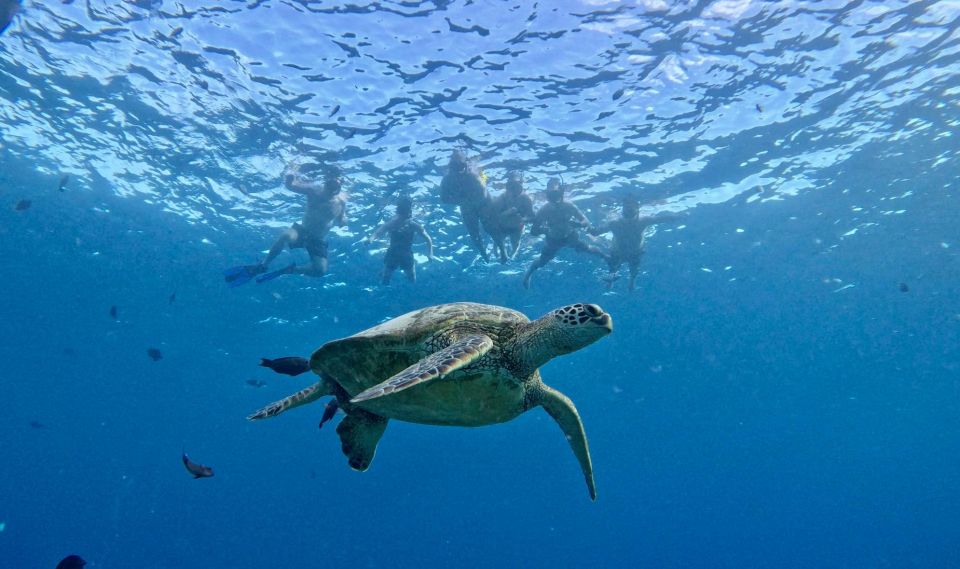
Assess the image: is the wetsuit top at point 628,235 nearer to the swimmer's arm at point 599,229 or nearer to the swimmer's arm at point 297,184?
the swimmer's arm at point 599,229

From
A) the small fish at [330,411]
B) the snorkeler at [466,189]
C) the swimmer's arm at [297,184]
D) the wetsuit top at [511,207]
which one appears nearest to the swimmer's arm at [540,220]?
the wetsuit top at [511,207]

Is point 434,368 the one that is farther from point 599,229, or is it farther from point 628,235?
point 628,235

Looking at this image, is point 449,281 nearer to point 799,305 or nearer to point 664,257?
point 664,257

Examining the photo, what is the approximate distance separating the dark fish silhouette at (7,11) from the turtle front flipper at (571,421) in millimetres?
12858

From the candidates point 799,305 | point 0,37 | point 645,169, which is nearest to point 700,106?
point 645,169

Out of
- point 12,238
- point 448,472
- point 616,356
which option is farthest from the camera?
point 448,472

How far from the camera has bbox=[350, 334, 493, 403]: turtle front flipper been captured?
2621mm

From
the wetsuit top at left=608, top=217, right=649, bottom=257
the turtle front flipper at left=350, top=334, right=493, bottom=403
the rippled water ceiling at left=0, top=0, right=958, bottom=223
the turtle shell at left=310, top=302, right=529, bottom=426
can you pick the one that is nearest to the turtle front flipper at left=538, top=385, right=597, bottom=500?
the turtle shell at left=310, top=302, right=529, bottom=426

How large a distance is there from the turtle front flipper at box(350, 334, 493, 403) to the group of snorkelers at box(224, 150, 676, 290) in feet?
37.4

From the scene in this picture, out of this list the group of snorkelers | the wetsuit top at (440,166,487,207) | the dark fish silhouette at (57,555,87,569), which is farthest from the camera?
the group of snorkelers

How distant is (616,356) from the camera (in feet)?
141

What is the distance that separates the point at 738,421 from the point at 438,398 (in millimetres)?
107624

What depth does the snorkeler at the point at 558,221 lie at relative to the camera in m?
15.4

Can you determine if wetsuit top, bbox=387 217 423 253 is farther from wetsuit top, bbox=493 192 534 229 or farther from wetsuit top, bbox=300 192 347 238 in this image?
wetsuit top, bbox=493 192 534 229
